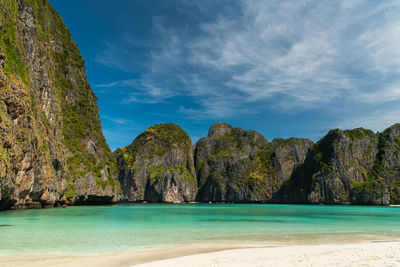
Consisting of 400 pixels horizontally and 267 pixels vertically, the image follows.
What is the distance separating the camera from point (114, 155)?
13338cm

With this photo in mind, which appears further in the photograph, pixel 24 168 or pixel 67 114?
pixel 67 114

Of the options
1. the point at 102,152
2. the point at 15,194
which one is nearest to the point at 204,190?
the point at 102,152

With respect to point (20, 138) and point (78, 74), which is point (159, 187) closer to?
point (78, 74)

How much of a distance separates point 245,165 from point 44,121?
13938cm

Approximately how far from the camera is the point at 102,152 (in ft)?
235

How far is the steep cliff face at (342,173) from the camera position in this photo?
4284 inches

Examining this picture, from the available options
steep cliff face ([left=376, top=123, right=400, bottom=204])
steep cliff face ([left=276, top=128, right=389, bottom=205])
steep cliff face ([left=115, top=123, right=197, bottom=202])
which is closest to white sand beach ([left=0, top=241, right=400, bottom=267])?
steep cliff face ([left=276, top=128, right=389, bottom=205])

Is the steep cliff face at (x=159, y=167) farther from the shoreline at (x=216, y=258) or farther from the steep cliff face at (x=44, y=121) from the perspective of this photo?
the shoreline at (x=216, y=258)

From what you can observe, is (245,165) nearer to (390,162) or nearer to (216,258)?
(390,162)

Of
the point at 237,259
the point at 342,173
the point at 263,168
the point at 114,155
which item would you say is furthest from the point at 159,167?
the point at 237,259

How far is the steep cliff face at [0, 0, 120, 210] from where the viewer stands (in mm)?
26688

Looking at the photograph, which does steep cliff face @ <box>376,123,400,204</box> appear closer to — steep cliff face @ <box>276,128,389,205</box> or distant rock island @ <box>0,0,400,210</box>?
distant rock island @ <box>0,0,400,210</box>

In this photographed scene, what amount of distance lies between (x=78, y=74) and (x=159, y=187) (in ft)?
284

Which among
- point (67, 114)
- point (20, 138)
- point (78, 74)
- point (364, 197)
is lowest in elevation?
point (364, 197)
